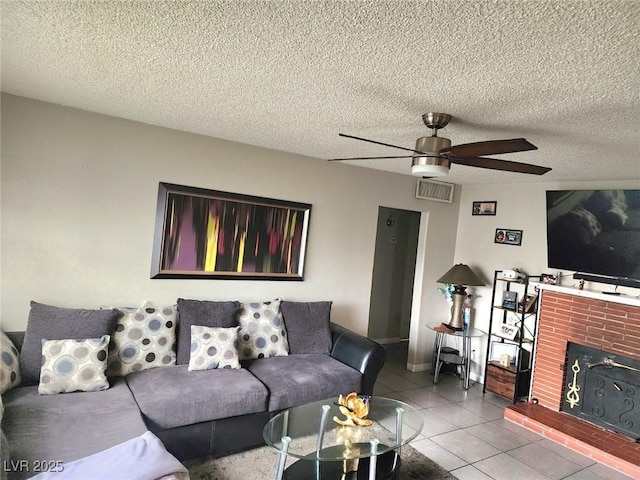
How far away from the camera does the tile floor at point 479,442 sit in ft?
9.75

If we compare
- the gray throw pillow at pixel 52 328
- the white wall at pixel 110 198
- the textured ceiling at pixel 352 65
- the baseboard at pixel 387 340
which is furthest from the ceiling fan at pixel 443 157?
the baseboard at pixel 387 340

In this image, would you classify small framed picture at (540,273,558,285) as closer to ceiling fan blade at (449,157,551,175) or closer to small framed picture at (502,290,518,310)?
small framed picture at (502,290,518,310)

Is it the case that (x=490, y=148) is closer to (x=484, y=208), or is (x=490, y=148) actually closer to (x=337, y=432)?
(x=337, y=432)

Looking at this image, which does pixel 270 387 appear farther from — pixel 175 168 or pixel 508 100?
pixel 508 100

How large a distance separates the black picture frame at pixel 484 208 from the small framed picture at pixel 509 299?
0.99 m

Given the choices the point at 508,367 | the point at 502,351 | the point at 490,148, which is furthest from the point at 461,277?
the point at 490,148

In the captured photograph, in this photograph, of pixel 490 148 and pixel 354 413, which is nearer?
pixel 490 148

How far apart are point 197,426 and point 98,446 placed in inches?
28.2

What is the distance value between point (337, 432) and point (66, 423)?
1.50 metres

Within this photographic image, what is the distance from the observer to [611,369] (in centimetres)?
357

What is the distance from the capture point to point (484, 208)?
197 inches

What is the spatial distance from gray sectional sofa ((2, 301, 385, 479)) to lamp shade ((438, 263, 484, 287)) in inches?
62.7

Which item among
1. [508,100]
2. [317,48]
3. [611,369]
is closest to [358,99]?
[317,48]

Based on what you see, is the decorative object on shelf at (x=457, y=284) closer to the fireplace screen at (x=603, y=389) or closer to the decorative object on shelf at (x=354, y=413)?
the fireplace screen at (x=603, y=389)
